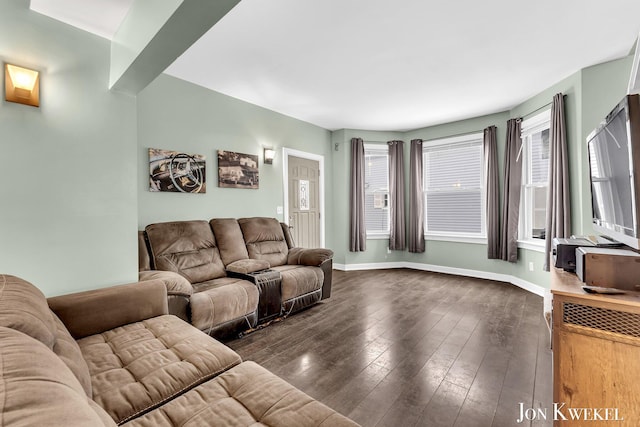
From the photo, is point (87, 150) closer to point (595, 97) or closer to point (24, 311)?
point (24, 311)

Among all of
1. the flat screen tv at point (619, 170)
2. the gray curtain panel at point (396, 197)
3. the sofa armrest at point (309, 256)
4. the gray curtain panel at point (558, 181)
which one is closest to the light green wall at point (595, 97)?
the gray curtain panel at point (558, 181)

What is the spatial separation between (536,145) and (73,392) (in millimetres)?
5239

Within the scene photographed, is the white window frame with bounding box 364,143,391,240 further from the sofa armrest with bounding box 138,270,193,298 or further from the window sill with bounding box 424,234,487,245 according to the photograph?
the sofa armrest with bounding box 138,270,193,298

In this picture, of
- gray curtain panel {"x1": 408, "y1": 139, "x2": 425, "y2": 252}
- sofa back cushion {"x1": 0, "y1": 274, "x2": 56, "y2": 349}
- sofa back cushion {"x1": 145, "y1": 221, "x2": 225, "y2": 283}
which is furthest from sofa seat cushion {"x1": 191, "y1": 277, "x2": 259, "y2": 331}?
gray curtain panel {"x1": 408, "y1": 139, "x2": 425, "y2": 252}

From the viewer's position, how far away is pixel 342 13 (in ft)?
7.22

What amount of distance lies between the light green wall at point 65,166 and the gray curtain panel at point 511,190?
486 centimetres

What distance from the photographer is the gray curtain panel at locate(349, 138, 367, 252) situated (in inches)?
214

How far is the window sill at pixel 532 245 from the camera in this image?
3.89 meters

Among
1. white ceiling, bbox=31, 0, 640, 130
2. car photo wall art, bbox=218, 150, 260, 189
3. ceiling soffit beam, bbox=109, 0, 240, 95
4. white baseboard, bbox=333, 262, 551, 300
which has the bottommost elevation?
white baseboard, bbox=333, 262, 551, 300

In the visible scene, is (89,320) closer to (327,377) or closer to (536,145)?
(327,377)

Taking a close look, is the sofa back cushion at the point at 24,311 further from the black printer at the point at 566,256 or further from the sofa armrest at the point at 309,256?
the black printer at the point at 566,256

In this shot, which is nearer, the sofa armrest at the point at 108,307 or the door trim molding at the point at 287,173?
the sofa armrest at the point at 108,307

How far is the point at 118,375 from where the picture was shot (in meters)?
1.30

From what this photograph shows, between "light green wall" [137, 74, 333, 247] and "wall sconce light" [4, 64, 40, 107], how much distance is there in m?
1.16
